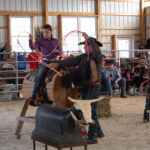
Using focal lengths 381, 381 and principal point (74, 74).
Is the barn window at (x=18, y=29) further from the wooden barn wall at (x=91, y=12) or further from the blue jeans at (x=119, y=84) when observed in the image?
the blue jeans at (x=119, y=84)

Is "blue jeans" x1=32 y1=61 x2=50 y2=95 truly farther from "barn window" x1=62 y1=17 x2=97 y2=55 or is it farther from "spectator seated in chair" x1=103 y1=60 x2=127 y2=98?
"barn window" x1=62 y1=17 x2=97 y2=55

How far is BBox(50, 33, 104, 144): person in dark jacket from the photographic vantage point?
492cm

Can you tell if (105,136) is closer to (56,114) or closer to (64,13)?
(56,114)

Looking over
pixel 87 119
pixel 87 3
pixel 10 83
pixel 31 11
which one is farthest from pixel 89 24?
pixel 87 119

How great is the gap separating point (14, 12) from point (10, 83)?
5780 mm

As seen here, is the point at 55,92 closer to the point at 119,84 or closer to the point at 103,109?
the point at 103,109

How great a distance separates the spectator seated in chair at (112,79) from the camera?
37.1 feet

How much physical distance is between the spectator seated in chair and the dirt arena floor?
1681 mm

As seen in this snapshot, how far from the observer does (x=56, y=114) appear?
11.8ft

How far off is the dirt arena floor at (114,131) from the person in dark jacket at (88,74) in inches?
17.2

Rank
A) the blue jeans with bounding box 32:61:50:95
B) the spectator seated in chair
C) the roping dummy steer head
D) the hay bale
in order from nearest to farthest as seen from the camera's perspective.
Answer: the roping dummy steer head → the blue jeans with bounding box 32:61:50:95 → the hay bale → the spectator seated in chair

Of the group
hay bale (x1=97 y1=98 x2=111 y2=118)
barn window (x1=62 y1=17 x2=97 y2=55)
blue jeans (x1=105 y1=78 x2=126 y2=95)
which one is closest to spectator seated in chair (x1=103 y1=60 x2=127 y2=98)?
blue jeans (x1=105 y1=78 x2=126 y2=95)

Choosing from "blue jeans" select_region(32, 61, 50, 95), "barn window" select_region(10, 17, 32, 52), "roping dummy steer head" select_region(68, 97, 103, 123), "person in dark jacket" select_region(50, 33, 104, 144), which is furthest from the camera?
"barn window" select_region(10, 17, 32, 52)

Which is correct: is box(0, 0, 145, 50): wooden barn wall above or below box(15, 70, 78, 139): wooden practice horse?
above
